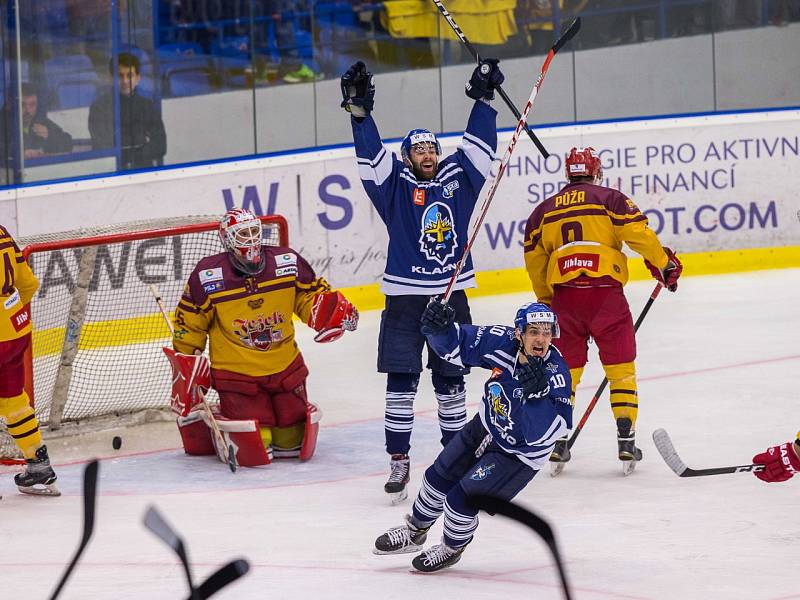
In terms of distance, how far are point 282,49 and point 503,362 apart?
584 cm

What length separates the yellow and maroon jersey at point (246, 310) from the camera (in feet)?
17.9

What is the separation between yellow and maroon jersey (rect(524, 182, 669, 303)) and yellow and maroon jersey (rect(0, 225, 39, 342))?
189 centimetres

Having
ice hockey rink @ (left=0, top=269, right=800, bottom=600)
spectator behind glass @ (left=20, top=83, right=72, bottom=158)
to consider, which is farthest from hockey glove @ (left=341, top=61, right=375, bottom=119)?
spectator behind glass @ (left=20, top=83, right=72, bottom=158)

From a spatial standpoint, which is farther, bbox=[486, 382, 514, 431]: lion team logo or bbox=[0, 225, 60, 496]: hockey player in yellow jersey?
bbox=[0, 225, 60, 496]: hockey player in yellow jersey

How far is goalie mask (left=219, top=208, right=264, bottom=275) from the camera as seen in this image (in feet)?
17.6

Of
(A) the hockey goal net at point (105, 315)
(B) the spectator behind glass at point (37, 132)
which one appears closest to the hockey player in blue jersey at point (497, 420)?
(A) the hockey goal net at point (105, 315)

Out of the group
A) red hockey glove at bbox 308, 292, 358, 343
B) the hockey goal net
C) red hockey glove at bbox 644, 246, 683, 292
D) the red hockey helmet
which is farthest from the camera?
the hockey goal net

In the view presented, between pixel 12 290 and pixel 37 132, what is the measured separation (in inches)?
138

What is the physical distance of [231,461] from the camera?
5383 millimetres

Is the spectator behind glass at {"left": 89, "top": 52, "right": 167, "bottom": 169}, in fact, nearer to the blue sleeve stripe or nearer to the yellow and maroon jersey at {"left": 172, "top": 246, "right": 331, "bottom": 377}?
the yellow and maroon jersey at {"left": 172, "top": 246, "right": 331, "bottom": 377}

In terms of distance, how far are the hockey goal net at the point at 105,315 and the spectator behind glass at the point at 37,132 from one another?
1.41 m

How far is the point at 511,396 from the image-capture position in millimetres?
3811

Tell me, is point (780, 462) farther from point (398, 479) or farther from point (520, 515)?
point (520, 515)

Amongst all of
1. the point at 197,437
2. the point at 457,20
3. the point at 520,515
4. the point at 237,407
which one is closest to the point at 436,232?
the point at 237,407
